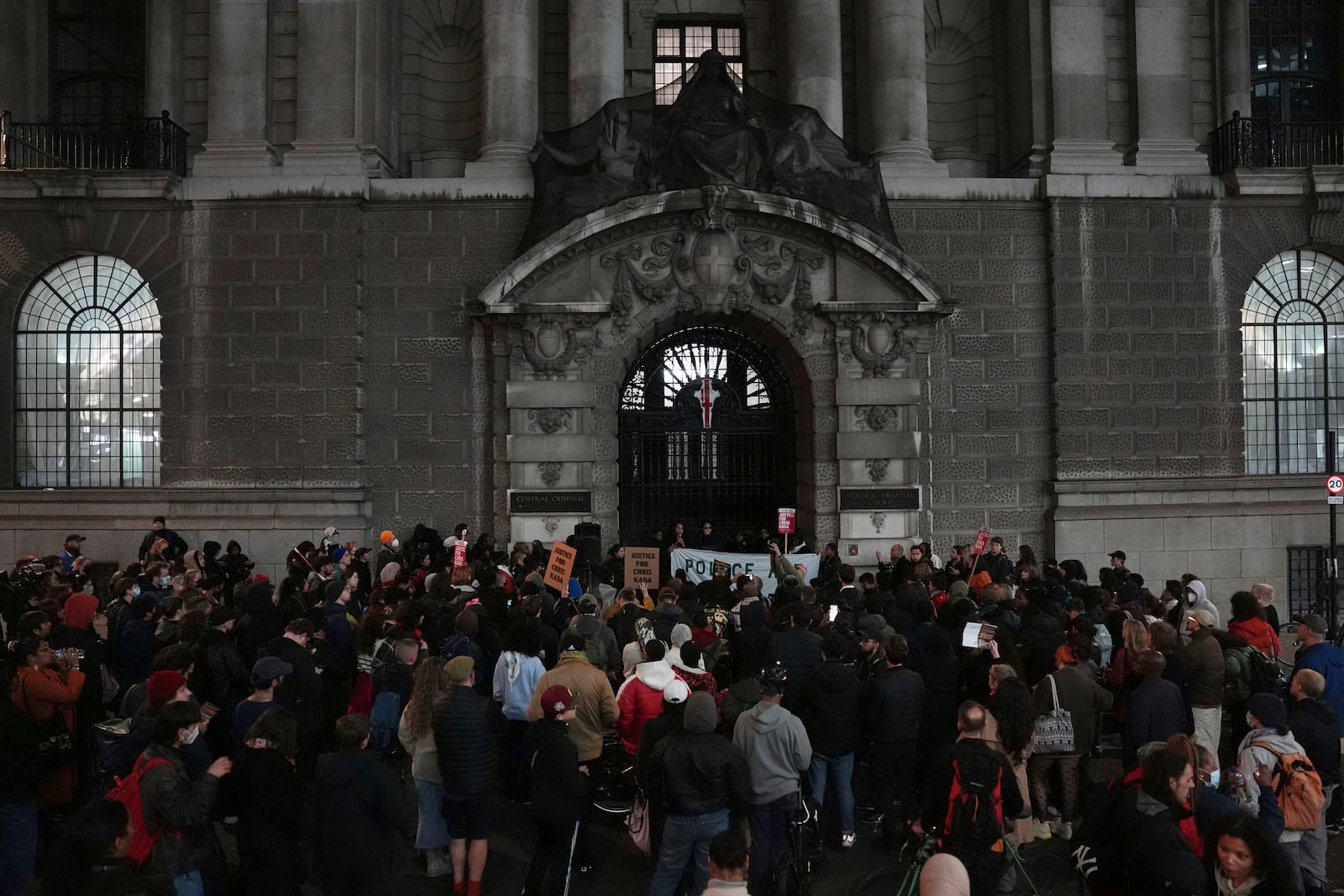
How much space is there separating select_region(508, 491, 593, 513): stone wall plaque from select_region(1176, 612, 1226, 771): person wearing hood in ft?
41.6

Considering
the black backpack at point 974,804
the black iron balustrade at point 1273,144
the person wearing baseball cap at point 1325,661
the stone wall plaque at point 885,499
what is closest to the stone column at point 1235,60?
the black iron balustrade at point 1273,144

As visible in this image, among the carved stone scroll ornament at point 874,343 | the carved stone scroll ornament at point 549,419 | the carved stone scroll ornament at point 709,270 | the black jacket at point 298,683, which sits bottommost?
the black jacket at point 298,683

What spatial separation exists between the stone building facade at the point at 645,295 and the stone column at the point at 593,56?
86 mm

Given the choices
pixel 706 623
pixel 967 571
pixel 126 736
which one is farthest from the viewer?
pixel 967 571

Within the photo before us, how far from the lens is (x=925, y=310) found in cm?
2178

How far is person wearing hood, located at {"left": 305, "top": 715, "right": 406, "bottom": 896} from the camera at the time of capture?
7062 millimetres

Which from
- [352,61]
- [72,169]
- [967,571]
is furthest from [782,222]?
[72,169]

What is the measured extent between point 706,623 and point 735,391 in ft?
38.6

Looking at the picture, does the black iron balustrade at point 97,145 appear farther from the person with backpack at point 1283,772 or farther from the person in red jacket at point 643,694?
the person with backpack at point 1283,772

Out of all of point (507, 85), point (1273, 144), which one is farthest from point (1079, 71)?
point (507, 85)

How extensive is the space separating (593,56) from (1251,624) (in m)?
17.2

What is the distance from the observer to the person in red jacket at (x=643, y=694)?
9.57m

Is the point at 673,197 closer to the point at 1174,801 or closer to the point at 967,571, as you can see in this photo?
the point at 967,571

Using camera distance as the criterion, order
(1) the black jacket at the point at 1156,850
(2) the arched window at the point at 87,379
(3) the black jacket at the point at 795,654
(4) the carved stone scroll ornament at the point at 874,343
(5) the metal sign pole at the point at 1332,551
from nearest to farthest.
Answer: (1) the black jacket at the point at 1156,850
(3) the black jacket at the point at 795,654
(5) the metal sign pole at the point at 1332,551
(4) the carved stone scroll ornament at the point at 874,343
(2) the arched window at the point at 87,379
